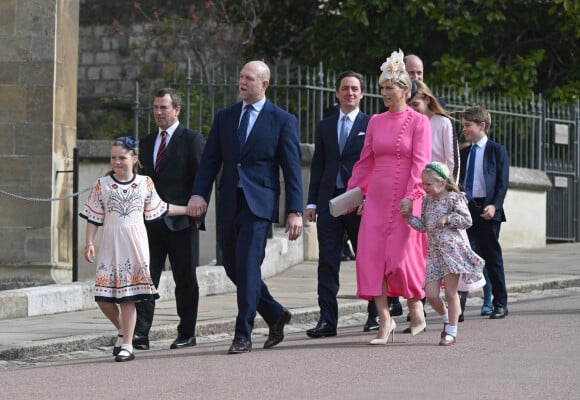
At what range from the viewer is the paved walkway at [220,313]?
32.7 ft

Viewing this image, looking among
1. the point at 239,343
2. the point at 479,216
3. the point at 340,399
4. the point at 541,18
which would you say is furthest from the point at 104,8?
the point at 340,399

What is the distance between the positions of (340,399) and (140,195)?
2642mm

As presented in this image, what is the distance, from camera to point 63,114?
14.1 meters

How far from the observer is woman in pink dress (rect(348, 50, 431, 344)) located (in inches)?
380

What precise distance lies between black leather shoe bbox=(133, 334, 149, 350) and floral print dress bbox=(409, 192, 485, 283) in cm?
189

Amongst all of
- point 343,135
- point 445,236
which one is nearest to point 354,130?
point 343,135

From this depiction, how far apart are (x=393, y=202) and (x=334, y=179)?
93cm

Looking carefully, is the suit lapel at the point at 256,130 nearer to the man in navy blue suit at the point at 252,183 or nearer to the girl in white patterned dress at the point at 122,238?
the man in navy blue suit at the point at 252,183

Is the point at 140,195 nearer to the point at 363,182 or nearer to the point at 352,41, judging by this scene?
the point at 363,182

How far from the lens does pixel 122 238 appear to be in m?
9.34

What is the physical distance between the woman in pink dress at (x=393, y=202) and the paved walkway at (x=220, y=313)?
1.68m

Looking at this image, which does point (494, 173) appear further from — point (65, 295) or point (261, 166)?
point (65, 295)

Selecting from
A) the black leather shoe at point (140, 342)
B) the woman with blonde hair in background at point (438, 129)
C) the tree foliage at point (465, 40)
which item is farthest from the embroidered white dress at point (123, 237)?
the tree foliage at point (465, 40)

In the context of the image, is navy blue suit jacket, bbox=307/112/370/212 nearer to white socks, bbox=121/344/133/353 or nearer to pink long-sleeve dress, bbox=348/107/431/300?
pink long-sleeve dress, bbox=348/107/431/300
